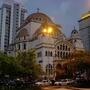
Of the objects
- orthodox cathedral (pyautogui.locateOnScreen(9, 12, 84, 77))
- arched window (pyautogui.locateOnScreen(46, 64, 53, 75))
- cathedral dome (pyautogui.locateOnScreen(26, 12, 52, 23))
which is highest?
cathedral dome (pyautogui.locateOnScreen(26, 12, 52, 23))

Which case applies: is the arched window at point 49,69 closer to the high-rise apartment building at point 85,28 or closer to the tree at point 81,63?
the tree at point 81,63

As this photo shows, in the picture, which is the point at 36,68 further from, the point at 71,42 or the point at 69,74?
the point at 71,42

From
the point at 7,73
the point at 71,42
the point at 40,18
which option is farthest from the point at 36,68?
the point at 40,18

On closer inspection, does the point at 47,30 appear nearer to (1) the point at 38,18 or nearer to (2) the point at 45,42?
(2) the point at 45,42

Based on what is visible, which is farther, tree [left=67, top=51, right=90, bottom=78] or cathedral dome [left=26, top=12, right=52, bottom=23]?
cathedral dome [left=26, top=12, right=52, bottom=23]

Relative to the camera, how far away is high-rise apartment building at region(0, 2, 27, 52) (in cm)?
12700

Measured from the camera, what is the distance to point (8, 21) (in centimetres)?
12825

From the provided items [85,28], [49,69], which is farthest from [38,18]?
[85,28]

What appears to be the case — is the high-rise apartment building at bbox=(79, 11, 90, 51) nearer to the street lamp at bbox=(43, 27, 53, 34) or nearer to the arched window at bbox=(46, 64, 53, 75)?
the street lamp at bbox=(43, 27, 53, 34)

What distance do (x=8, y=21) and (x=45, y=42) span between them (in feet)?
187

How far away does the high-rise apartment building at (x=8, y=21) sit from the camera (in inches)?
5000

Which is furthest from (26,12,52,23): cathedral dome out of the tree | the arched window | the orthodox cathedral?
the tree

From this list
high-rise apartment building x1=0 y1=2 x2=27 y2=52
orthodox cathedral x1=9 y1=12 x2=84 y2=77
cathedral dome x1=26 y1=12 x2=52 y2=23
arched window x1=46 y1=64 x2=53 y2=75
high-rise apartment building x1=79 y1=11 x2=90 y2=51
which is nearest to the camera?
arched window x1=46 y1=64 x2=53 y2=75

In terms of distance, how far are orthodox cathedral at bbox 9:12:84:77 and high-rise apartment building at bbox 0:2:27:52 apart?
128 ft
